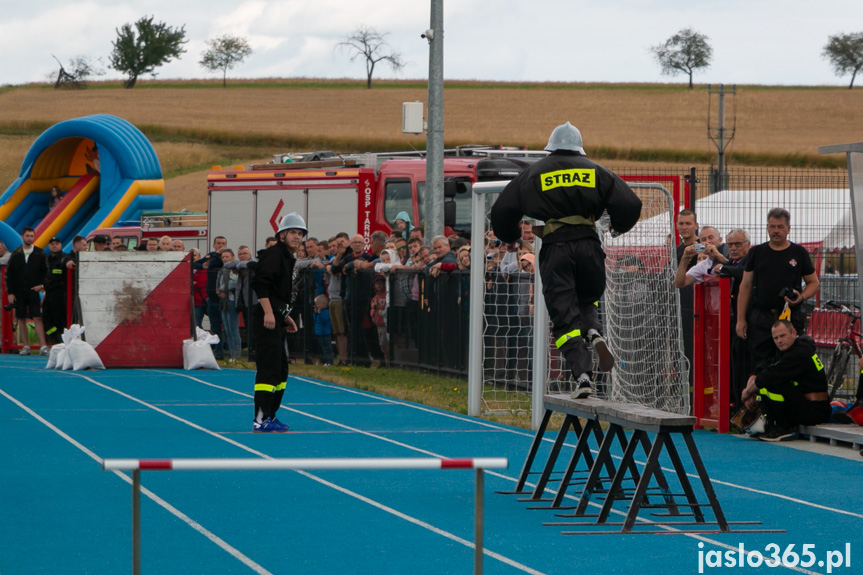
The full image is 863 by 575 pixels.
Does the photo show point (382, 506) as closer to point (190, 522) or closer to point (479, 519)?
point (190, 522)

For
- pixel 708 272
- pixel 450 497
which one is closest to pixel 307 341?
pixel 708 272

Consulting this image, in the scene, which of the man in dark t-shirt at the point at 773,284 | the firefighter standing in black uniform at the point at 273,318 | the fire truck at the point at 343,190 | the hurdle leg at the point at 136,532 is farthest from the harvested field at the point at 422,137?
the hurdle leg at the point at 136,532

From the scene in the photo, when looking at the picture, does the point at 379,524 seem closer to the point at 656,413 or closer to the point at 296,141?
the point at 656,413

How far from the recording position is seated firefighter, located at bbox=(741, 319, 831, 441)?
12.0 m

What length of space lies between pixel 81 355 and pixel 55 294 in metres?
3.59

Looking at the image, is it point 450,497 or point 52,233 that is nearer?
point 450,497

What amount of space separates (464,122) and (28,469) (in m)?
64.0

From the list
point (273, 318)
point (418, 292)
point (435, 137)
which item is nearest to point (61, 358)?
point (418, 292)

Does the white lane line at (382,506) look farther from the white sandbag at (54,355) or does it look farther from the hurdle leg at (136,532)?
the white sandbag at (54,355)

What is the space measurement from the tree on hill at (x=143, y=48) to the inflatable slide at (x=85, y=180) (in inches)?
3012

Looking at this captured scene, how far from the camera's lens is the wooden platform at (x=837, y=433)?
11.8 meters

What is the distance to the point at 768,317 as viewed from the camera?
500 inches

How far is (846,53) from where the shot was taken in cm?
10575

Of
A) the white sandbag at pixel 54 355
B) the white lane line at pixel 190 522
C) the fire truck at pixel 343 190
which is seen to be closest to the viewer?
the white lane line at pixel 190 522
